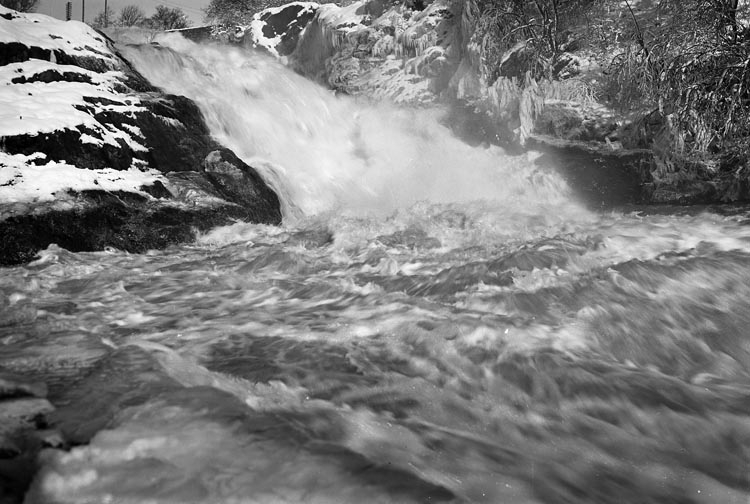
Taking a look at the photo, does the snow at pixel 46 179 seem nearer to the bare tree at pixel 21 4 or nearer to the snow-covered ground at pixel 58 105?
the snow-covered ground at pixel 58 105

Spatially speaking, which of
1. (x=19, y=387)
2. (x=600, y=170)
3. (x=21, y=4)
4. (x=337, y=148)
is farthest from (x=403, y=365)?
(x=21, y=4)

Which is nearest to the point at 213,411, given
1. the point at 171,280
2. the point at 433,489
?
the point at 433,489

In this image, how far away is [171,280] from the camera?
3846mm

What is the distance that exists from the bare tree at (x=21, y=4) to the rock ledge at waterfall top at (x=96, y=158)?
21.5 metres

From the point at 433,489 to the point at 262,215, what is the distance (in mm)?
5705

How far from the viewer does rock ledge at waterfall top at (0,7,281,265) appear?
15.1 ft

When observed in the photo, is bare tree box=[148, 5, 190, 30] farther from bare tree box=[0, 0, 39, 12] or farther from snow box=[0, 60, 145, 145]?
snow box=[0, 60, 145, 145]

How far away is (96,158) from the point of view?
536 centimetres

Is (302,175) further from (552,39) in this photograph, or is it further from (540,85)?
(552,39)

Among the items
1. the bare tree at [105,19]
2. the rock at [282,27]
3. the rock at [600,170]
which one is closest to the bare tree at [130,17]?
the bare tree at [105,19]

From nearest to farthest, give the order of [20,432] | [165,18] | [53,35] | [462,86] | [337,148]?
[20,432] → [53,35] → [462,86] → [337,148] → [165,18]

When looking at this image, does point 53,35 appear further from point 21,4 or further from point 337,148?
point 21,4

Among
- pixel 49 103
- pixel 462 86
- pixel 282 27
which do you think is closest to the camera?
pixel 49 103

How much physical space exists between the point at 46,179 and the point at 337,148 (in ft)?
20.7
